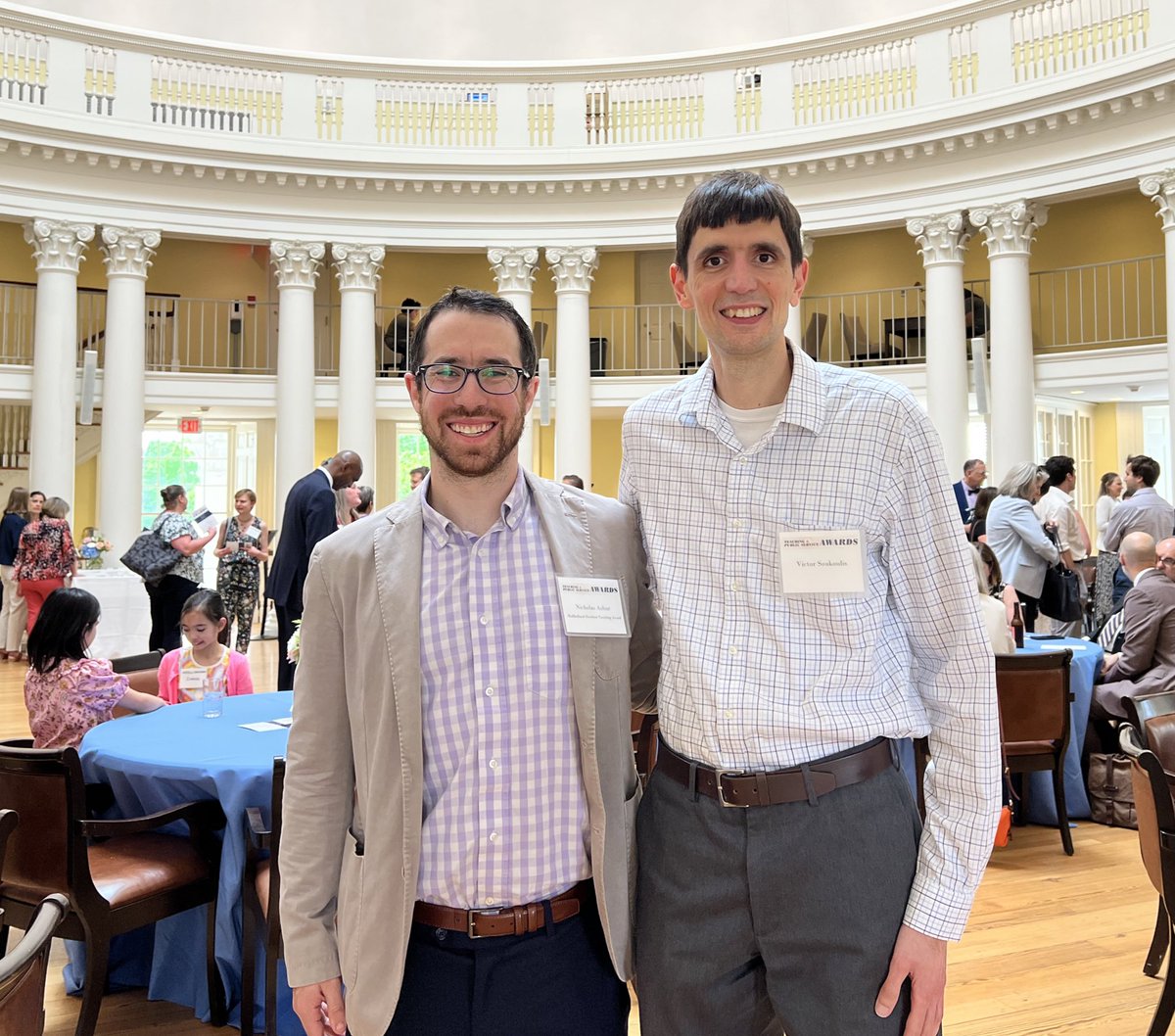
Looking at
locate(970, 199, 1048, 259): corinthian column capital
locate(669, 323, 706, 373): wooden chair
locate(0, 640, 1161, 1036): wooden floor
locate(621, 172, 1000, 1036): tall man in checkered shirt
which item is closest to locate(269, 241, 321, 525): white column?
locate(669, 323, 706, 373): wooden chair

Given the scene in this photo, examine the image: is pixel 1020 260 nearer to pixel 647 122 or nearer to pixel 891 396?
pixel 647 122

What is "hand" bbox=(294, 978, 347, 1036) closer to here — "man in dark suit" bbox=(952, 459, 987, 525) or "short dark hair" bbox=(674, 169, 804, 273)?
"short dark hair" bbox=(674, 169, 804, 273)

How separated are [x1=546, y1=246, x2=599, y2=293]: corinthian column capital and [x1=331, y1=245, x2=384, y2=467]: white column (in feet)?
7.69

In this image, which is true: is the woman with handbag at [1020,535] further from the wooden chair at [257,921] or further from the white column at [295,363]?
the white column at [295,363]

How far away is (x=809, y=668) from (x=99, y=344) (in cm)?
1617

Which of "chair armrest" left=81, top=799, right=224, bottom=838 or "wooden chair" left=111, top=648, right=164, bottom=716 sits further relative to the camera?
"wooden chair" left=111, top=648, right=164, bottom=716

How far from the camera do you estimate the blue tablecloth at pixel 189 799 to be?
126 inches

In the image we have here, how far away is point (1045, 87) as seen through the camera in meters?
11.8

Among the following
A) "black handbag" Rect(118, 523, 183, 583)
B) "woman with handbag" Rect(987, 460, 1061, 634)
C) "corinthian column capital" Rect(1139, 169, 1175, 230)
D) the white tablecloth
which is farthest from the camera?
"corinthian column capital" Rect(1139, 169, 1175, 230)

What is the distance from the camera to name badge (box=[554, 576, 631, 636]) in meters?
1.65

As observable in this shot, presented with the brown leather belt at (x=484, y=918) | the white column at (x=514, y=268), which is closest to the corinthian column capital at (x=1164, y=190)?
the white column at (x=514, y=268)

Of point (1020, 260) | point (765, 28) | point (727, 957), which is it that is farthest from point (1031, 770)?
point (765, 28)

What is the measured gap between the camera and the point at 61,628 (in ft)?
12.6

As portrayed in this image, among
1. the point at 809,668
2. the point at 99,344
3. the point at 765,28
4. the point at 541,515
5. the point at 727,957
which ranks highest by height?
the point at 765,28
